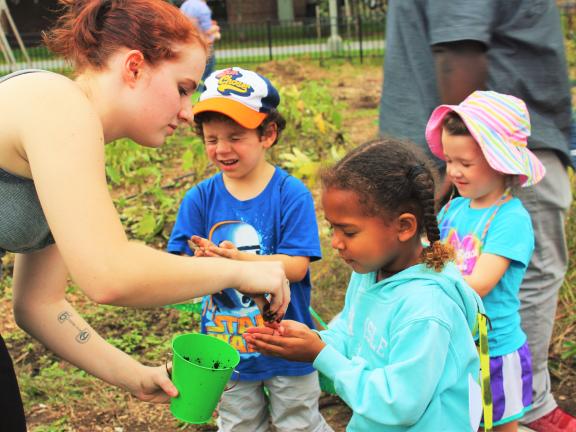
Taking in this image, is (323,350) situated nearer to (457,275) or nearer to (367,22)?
(457,275)

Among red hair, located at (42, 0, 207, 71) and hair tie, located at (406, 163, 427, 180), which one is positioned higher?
red hair, located at (42, 0, 207, 71)

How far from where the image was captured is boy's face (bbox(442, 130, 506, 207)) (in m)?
2.64

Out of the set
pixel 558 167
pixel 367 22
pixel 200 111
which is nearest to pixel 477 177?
pixel 558 167

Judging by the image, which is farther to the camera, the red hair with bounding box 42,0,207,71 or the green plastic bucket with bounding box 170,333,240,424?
the green plastic bucket with bounding box 170,333,240,424

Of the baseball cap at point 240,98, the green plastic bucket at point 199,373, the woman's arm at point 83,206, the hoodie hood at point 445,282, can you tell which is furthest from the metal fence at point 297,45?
the woman's arm at point 83,206

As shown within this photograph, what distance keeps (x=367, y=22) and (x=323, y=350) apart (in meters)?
17.1

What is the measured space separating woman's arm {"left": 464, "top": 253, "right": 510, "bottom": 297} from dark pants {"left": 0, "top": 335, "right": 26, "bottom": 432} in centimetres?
140

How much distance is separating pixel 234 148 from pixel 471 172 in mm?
814

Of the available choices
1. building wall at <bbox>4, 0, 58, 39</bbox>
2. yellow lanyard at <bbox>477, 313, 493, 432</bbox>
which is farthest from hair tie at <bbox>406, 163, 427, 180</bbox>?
building wall at <bbox>4, 0, 58, 39</bbox>

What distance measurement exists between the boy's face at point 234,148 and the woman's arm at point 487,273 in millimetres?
828

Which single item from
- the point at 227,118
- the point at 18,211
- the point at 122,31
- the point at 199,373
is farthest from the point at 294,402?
the point at 122,31

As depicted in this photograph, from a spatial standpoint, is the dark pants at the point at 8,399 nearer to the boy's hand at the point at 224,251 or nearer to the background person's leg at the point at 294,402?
the boy's hand at the point at 224,251

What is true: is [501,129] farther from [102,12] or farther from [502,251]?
[102,12]

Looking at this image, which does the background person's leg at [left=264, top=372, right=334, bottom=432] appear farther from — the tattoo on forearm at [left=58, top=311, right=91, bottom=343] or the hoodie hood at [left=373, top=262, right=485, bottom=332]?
the hoodie hood at [left=373, top=262, right=485, bottom=332]
